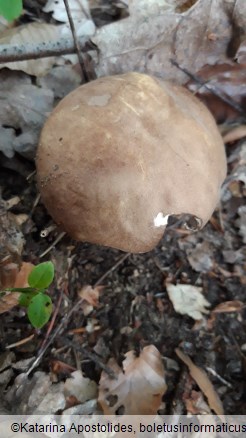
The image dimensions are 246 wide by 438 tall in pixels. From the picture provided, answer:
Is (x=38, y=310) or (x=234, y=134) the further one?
(x=234, y=134)

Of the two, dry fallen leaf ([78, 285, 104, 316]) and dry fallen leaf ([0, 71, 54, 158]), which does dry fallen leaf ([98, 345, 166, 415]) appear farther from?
dry fallen leaf ([0, 71, 54, 158])

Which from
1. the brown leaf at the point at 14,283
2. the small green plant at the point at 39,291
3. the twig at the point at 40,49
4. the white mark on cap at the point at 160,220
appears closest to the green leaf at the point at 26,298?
the small green plant at the point at 39,291

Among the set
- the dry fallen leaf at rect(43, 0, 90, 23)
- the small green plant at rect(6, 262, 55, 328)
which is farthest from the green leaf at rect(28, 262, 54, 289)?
the dry fallen leaf at rect(43, 0, 90, 23)

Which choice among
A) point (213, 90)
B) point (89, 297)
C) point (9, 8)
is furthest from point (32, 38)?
point (89, 297)

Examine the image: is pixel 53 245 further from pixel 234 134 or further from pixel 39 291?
pixel 234 134

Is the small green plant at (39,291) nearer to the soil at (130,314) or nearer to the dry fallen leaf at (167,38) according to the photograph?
the soil at (130,314)

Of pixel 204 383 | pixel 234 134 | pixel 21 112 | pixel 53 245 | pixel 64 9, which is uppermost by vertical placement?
pixel 64 9
